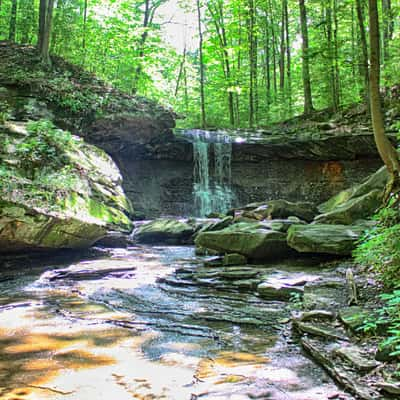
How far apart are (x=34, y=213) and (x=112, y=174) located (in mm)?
4350

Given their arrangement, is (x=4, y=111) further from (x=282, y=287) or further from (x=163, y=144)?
(x=282, y=287)

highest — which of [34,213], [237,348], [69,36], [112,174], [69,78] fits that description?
[69,36]

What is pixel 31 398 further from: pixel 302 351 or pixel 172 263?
pixel 172 263

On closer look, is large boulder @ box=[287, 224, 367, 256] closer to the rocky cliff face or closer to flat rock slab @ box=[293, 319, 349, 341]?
flat rock slab @ box=[293, 319, 349, 341]

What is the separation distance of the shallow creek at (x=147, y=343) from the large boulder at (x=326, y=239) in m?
0.45

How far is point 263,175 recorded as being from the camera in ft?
54.2

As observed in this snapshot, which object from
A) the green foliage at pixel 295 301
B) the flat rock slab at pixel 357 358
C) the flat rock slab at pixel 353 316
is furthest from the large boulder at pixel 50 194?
the flat rock slab at pixel 357 358

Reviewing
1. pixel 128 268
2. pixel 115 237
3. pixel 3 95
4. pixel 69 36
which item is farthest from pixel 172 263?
pixel 69 36

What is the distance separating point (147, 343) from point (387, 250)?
2874mm

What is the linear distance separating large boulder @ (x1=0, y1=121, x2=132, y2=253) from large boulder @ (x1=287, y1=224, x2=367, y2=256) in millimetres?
4534

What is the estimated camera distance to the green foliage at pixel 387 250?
13.6 ft

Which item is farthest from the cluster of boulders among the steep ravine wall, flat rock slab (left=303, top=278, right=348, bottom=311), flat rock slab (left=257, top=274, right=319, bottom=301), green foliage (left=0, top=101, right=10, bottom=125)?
green foliage (left=0, top=101, right=10, bottom=125)

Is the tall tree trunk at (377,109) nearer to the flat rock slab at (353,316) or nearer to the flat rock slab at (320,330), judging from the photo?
the flat rock slab at (353,316)

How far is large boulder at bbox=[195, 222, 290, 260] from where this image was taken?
25.1ft
